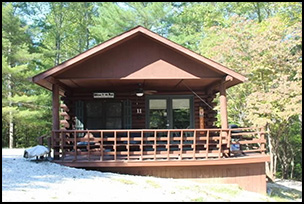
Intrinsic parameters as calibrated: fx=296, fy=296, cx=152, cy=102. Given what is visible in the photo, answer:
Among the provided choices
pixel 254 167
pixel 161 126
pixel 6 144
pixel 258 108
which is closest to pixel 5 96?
pixel 6 144

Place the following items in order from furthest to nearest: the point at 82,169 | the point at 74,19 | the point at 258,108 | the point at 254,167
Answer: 1. the point at 74,19
2. the point at 258,108
3. the point at 254,167
4. the point at 82,169

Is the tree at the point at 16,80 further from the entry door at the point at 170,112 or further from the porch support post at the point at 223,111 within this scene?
the porch support post at the point at 223,111

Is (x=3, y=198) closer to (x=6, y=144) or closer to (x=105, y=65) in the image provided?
(x=105, y=65)

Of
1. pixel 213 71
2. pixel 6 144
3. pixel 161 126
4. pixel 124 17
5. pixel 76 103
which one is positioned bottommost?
Answer: pixel 6 144

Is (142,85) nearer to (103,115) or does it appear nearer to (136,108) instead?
(136,108)

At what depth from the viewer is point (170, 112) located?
12367 mm

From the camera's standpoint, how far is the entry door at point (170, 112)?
1238 centimetres

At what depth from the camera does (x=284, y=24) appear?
1638cm

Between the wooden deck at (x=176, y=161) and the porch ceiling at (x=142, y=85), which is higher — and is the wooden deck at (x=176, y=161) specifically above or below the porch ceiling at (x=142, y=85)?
below

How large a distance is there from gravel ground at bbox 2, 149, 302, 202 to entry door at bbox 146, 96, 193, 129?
13.9 feet

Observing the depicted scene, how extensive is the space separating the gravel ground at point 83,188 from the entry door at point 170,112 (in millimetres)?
4242

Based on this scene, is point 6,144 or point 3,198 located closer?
point 3,198

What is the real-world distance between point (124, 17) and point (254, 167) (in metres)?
19.1

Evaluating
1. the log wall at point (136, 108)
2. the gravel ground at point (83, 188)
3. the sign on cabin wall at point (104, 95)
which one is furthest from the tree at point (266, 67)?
the sign on cabin wall at point (104, 95)
